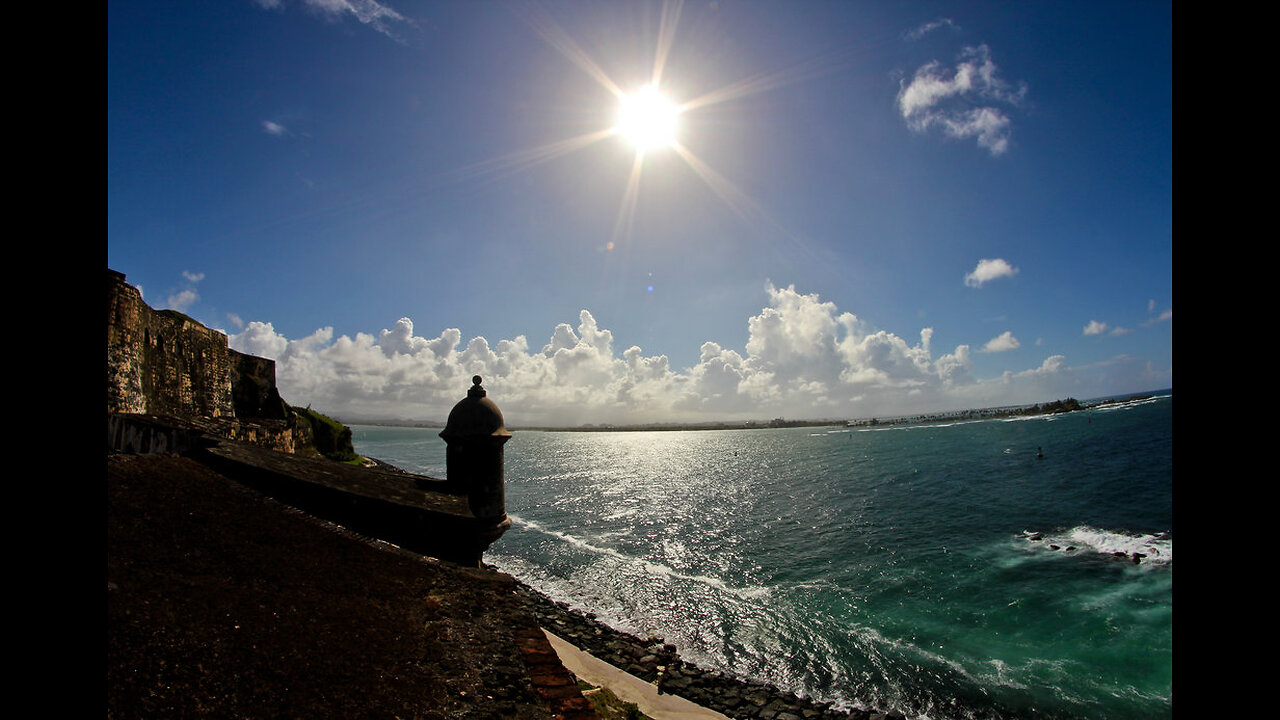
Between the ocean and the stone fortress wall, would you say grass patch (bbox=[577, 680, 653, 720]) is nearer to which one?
the ocean

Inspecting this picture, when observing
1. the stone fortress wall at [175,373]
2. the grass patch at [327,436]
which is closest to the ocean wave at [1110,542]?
A: the stone fortress wall at [175,373]

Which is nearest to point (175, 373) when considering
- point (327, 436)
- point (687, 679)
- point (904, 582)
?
point (687, 679)

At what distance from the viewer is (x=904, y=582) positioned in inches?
1008

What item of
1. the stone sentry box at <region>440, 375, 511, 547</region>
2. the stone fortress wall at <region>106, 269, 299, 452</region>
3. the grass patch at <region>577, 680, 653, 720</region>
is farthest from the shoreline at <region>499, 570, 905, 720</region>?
the stone fortress wall at <region>106, 269, 299, 452</region>

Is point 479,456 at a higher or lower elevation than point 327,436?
higher

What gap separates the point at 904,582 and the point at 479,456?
2469 centimetres

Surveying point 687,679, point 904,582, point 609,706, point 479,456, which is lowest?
point 904,582

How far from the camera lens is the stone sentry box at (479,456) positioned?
8.93 m

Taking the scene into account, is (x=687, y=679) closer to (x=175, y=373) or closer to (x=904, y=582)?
(x=904, y=582)

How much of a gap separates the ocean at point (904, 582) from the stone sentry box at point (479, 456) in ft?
28.8

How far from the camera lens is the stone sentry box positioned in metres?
8.93
